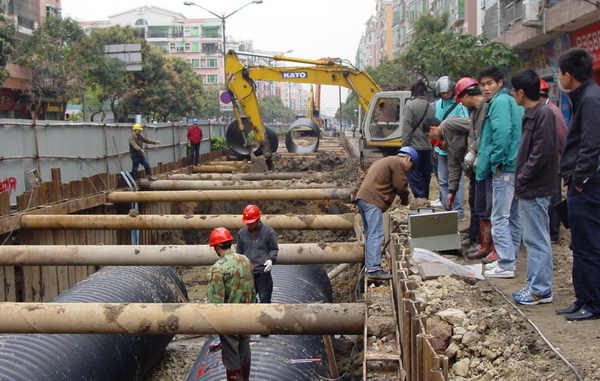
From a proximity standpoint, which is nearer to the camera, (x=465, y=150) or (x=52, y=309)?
(x=52, y=309)

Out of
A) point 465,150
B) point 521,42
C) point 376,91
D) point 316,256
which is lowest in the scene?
point 316,256

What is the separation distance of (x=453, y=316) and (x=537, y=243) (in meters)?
1.11

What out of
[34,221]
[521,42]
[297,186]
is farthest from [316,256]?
[521,42]

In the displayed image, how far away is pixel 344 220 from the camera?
1059cm

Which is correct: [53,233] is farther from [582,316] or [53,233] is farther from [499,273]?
[582,316]

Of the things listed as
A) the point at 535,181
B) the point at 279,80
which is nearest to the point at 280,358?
the point at 535,181

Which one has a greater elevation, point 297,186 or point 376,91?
point 376,91

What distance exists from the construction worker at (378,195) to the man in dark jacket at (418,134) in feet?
11.0

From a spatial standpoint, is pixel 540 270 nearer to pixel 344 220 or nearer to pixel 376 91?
pixel 344 220

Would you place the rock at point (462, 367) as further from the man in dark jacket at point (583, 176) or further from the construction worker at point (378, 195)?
the construction worker at point (378, 195)

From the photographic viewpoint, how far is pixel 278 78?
2094cm

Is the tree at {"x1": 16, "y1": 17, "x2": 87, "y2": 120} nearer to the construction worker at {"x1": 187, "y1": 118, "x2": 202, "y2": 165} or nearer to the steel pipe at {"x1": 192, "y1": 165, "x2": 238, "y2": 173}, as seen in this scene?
the construction worker at {"x1": 187, "y1": 118, "x2": 202, "y2": 165}

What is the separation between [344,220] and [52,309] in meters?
5.93

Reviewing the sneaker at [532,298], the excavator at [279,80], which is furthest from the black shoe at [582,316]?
the excavator at [279,80]
